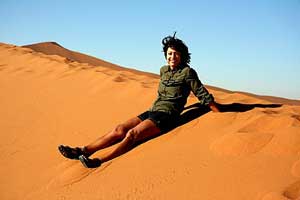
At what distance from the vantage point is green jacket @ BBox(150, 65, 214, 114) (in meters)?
4.01

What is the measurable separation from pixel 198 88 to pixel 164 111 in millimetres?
429

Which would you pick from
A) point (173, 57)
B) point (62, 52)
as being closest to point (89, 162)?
point (173, 57)

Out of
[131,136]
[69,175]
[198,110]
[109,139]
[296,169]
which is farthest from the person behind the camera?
[198,110]

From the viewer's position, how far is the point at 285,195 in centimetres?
238

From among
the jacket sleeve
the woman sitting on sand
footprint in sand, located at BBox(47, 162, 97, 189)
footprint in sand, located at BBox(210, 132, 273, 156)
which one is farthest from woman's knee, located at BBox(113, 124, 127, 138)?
footprint in sand, located at BBox(210, 132, 273, 156)

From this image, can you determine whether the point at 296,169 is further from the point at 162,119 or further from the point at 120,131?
the point at 120,131

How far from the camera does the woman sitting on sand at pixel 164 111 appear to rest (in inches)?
146

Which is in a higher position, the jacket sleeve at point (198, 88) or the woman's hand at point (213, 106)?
the jacket sleeve at point (198, 88)

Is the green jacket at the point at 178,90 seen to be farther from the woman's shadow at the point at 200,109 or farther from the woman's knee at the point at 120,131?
the woman's knee at the point at 120,131

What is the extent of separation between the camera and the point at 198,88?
13.1 ft

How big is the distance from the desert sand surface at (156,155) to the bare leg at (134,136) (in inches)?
2.6

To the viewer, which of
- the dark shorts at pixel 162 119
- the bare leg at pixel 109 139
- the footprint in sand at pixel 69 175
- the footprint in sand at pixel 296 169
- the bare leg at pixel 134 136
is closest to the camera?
the footprint in sand at pixel 296 169

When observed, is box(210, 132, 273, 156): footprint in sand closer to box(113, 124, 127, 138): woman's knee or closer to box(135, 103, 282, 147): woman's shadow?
box(135, 103, 282, 147): woman's shadow

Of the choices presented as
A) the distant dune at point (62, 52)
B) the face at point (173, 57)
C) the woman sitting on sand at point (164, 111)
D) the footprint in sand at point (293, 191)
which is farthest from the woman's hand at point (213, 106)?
the distant dune at point (62, 52)
